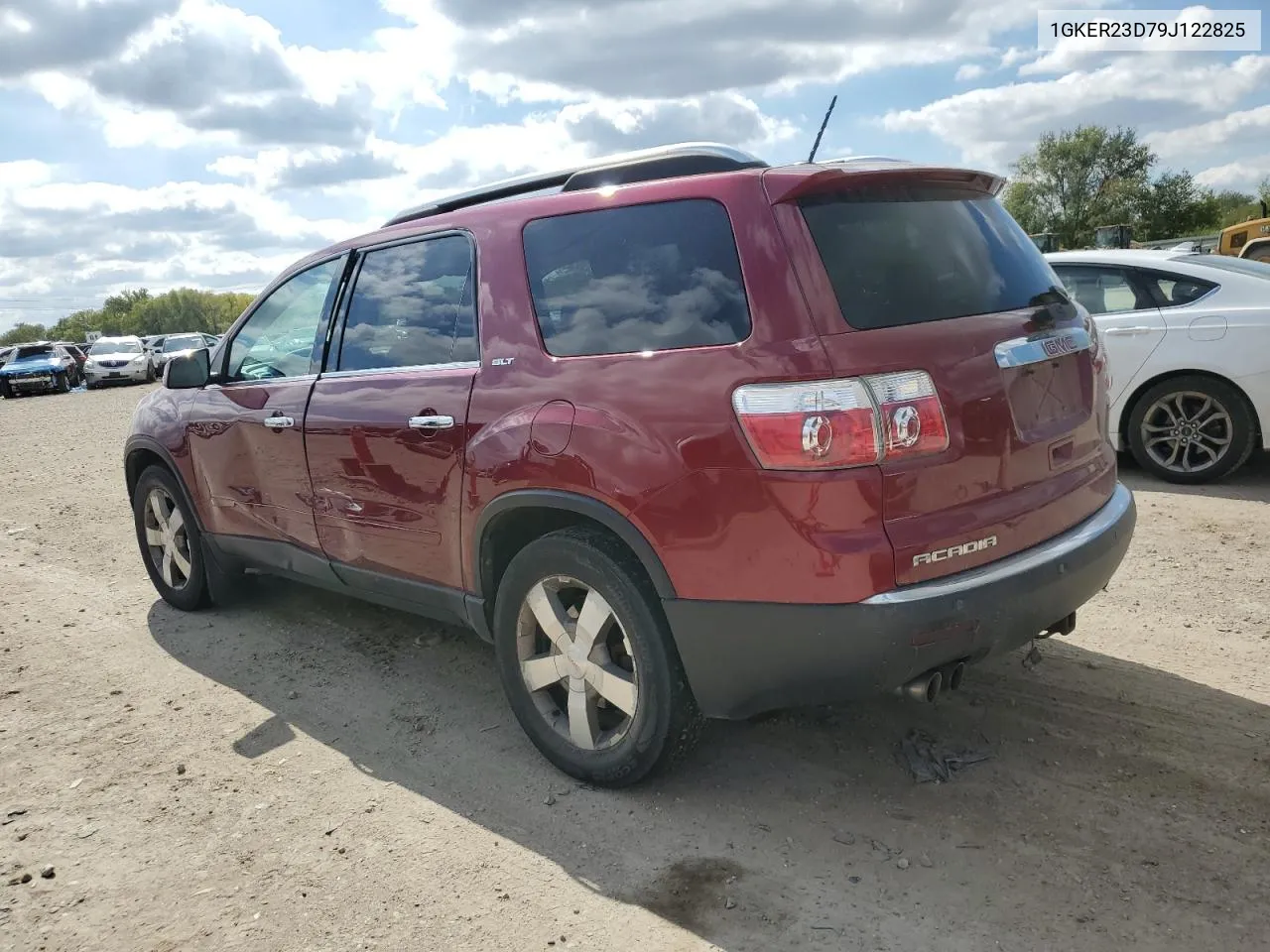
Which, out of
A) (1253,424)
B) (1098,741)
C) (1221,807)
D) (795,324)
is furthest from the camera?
(1253,424)

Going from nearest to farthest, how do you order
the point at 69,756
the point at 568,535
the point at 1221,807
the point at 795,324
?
the point at 795,324 < the point at 1221,807 < the point at 568,535 < the point at 69,756

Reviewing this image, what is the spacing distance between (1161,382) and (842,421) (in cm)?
519

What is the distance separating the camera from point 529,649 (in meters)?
3.32

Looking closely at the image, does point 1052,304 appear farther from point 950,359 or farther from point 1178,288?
point 1178,288

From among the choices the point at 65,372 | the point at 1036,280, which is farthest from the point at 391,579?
the point at 65,372

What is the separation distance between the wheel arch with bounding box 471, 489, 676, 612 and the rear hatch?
703 millimetres

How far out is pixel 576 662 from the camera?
3121mm

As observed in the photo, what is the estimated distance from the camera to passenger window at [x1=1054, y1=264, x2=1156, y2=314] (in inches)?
271

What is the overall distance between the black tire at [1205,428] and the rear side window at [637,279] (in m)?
5.11

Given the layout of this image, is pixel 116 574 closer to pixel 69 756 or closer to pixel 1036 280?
pixel 69 756

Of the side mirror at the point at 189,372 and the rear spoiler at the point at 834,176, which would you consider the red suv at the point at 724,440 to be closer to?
the rear spoiler at the point at 834,176

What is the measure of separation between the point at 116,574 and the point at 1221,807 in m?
6.26

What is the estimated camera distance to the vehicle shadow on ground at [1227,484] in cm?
632

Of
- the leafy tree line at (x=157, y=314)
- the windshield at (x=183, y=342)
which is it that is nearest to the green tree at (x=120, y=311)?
the leafy tree line at (x=157, y=314)
